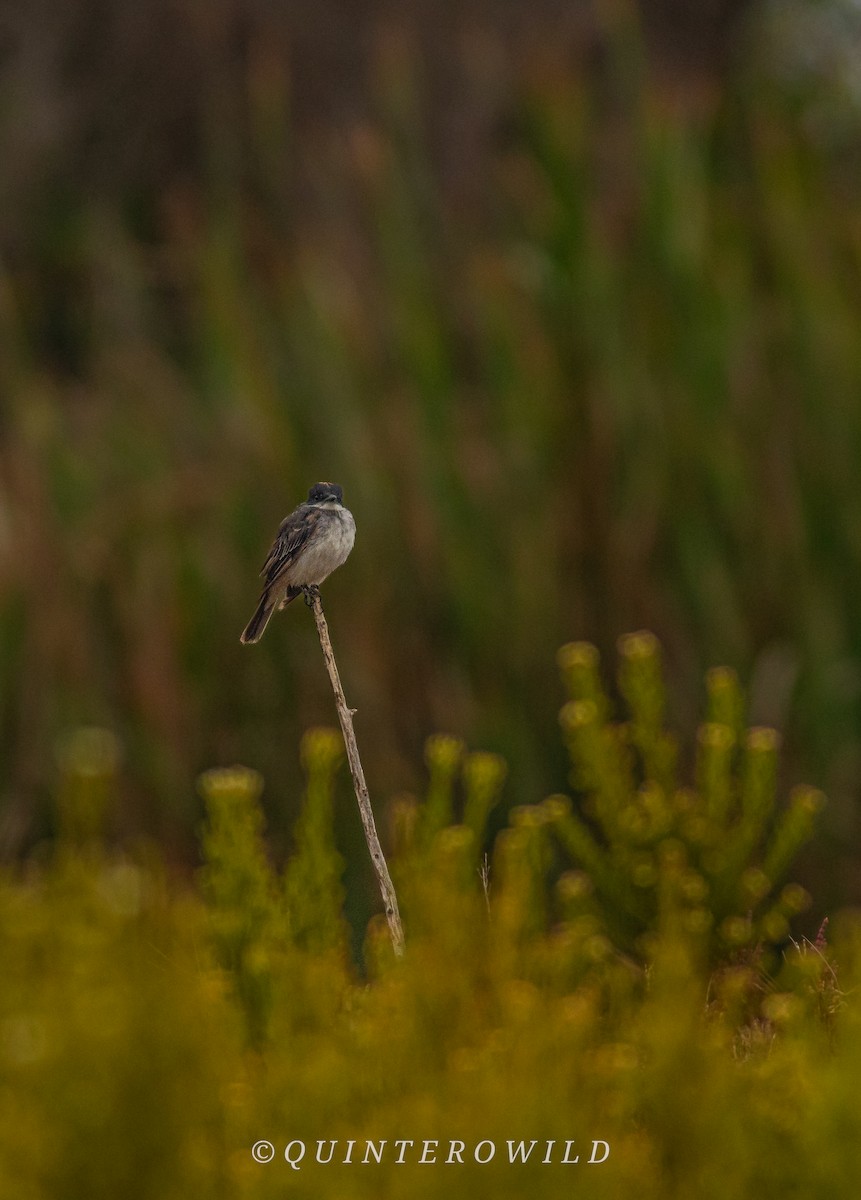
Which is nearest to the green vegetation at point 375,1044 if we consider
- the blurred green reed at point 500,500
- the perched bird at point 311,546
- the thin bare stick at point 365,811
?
the thin bare stick at point 365,811

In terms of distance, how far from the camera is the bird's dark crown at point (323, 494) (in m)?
1.94

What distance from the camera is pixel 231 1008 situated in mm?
1761

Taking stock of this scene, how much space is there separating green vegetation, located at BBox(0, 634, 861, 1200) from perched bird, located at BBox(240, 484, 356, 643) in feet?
0.77

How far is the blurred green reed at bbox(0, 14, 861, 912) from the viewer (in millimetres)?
3973

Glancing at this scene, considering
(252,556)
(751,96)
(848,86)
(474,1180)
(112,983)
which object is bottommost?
(474,1180)

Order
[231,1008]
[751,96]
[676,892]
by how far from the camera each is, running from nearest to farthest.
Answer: [231,1008]
[676,892]
[751,96]

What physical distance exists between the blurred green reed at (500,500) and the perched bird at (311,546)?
1746 millimetres

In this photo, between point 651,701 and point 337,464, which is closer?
point 651,701

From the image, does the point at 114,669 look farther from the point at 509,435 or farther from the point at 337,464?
the point at 509,435

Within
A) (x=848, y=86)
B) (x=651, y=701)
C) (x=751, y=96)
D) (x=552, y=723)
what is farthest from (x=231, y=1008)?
(x=848, y=86)

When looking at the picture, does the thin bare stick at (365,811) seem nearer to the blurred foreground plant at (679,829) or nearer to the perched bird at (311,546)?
the perched bird at (311,546)

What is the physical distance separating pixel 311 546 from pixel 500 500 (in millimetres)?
1995

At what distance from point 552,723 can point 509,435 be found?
2.34ft

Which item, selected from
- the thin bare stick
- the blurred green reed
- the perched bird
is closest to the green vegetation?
the thin bare stick
